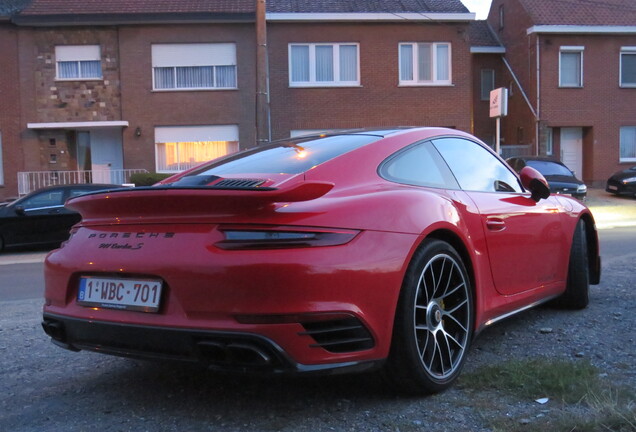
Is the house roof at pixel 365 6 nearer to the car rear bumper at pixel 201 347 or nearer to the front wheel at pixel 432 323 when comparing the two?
the front wheel at pixel 432 323

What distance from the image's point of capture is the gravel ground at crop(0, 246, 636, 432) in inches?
116

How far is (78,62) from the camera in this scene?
20656mm

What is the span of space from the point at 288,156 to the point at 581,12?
82.0ft

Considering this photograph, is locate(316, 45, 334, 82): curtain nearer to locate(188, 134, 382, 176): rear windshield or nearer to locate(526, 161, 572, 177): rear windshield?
locate(526, 161, 572, 177): rear windshield

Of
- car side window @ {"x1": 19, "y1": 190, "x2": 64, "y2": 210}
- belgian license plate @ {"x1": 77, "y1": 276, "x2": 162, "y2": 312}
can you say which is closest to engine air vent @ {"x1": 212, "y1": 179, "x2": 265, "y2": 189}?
belgian license plate @ {"x1": 77, "y1": 276, "x2": 162, "y2": 312}

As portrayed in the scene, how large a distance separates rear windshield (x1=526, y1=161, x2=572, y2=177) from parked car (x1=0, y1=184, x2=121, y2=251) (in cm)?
1120

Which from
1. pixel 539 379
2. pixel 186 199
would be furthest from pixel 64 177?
pixel 539 379

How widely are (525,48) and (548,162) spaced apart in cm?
954

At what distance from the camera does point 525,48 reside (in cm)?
2525

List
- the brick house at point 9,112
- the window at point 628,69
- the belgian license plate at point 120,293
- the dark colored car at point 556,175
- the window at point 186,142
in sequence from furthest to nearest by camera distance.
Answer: the window at point 628,69 < the window at point 186,142 < the brick house at point 9,112 < the dark colored car at point 556,175 < the belgian license plate at point 120,293

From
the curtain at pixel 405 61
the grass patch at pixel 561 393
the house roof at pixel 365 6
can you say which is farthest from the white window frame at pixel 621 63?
the grass patch at pixel 561 393

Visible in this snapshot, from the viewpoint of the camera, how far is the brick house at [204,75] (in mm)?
20516

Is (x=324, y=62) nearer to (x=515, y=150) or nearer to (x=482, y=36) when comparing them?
(x=515, y=150)

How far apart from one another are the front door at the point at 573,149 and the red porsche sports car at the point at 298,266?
2346 cm
